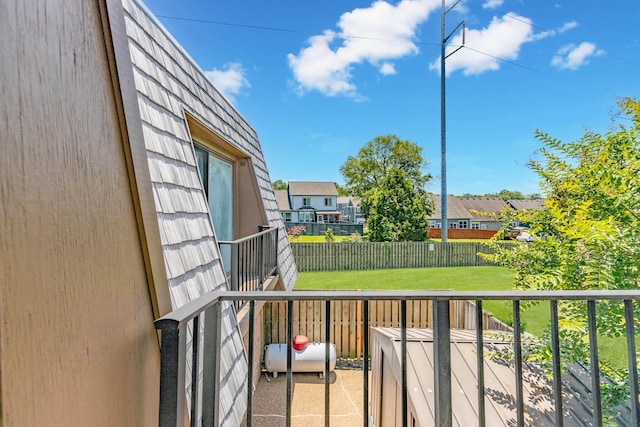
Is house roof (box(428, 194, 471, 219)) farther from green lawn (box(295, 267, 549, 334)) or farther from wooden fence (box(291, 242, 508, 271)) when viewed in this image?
green lawn (box(295, 267, 549, 334))

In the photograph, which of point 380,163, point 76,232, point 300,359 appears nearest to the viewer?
Result: point 76,232

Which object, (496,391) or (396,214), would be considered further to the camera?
(396,214)

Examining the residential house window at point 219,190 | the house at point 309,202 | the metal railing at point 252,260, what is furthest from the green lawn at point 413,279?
the house at point 309,202

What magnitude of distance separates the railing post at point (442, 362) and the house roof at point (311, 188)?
32.6m

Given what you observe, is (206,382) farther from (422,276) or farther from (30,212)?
(422,276)

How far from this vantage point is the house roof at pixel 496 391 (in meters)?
2.40

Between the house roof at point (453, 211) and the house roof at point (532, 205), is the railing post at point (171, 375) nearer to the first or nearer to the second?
the house roof at point (532, 205)

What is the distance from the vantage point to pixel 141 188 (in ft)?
4.57

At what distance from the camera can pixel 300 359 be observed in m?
6.31

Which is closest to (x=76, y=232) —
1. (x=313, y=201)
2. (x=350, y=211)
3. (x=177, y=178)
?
(x=177, y=178)

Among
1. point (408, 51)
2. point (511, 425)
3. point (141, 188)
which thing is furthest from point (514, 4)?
point (141, 188)

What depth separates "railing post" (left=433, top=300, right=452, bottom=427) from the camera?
54.5 inches

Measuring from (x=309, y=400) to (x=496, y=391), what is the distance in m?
3.82

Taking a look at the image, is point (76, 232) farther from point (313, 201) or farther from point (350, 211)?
point (350, 211)
